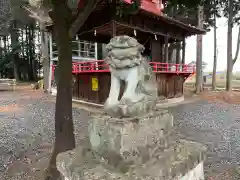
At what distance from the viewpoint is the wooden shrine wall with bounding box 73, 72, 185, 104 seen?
12.2 meters

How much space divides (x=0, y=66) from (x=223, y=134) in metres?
33.5

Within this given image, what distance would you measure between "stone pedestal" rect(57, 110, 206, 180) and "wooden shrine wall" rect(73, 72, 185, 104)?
9115 millimetres

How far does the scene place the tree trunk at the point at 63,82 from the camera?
4.02m

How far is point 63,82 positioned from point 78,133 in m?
3.74

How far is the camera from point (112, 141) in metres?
2.35

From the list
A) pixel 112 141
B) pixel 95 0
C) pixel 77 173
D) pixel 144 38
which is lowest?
pixel 77 173

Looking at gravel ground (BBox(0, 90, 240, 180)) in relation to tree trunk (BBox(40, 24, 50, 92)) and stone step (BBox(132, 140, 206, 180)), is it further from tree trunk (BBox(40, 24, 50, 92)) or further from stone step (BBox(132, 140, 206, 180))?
tree trunk (BBox(40, 24, 50, 92))

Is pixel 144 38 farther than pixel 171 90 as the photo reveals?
Yes

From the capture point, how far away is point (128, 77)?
2.51 meters

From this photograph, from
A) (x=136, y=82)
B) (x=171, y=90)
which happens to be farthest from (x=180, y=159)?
(x=171, y=90)

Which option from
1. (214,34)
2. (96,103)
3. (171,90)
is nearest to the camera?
(96,103)

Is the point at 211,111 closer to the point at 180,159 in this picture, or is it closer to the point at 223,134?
the point at 223,134

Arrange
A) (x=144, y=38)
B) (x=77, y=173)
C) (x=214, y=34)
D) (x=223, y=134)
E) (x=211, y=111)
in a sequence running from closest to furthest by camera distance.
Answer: (x=77, y=173) → (x=223, y=134) → (x=211, y=111) → (x=144, y=38) → (x=214, y=34)

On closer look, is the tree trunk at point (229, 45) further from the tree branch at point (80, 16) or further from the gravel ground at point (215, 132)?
the tree branch at point (80, 16)
